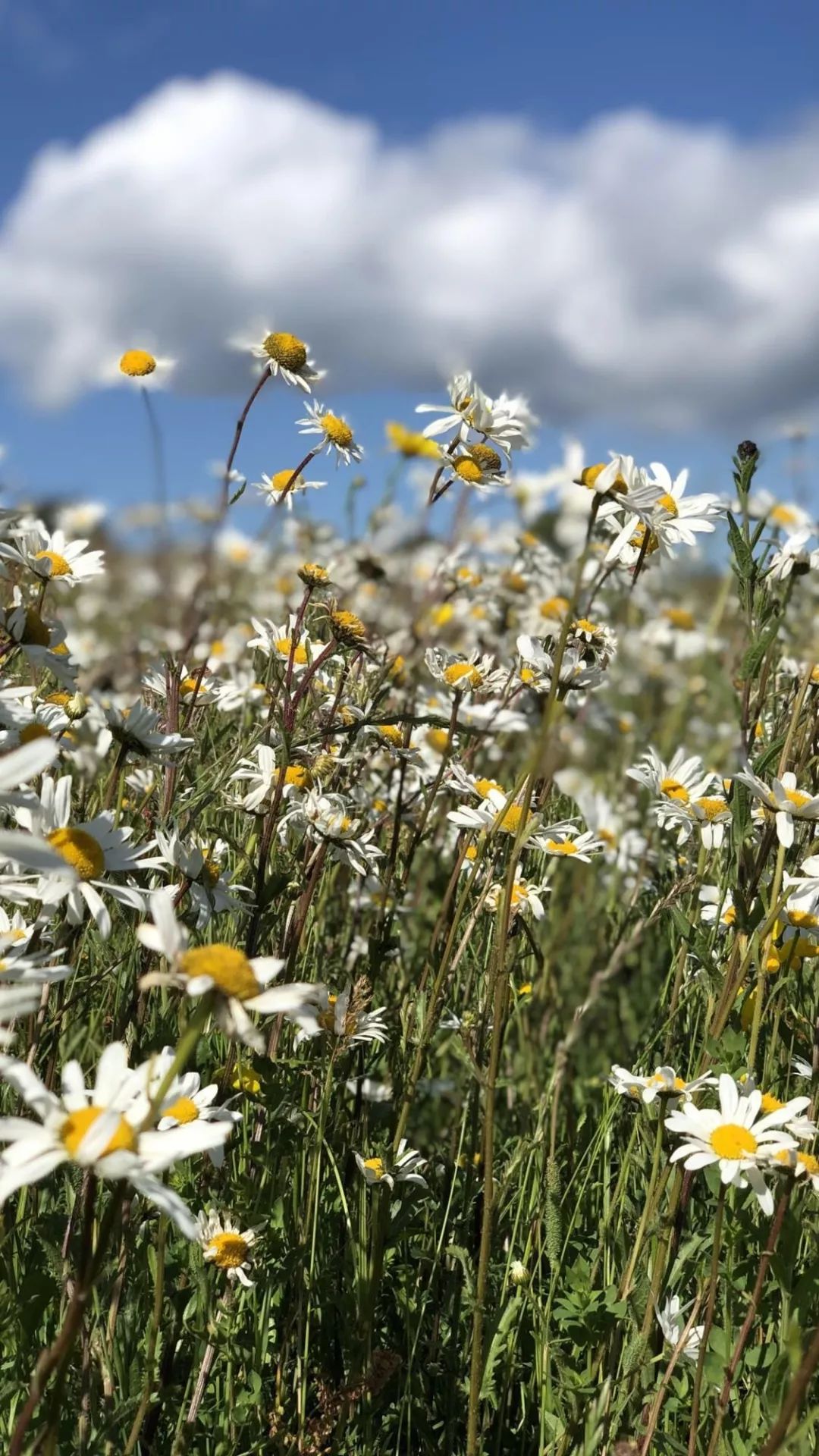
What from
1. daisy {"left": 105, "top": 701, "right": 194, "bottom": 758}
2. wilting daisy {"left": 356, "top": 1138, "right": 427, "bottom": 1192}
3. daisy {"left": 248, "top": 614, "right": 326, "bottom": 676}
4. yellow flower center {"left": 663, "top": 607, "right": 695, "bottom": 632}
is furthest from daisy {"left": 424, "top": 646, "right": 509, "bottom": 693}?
yellow flower center {"left": 663, "top": 607, "right": 695, "bottom": 632}

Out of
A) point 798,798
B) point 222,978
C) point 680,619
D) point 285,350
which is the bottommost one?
point 222,978

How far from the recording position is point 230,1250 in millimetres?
1728

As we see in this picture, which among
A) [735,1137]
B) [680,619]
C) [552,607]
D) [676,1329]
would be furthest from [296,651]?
[680,619]

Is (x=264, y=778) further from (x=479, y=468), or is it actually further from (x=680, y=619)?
(x=680, y=619)

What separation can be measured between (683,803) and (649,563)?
20.6 inches

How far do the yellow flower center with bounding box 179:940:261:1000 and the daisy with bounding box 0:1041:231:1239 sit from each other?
119 millimetres

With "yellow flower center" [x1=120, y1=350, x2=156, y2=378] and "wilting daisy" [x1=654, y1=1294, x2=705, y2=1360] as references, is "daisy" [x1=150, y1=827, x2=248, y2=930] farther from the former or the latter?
"yellow flower center" [x1=120, y1=350, x2=156, y2=378]

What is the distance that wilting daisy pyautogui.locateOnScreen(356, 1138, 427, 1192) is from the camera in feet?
6.48

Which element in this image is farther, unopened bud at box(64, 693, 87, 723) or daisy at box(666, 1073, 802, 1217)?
unopened bud at box(64, 693, 87, 723)

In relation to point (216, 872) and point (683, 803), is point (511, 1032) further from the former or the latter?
point (216, 872)

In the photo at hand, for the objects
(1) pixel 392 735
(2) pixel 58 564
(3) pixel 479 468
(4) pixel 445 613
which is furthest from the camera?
(4) pixel 445 613

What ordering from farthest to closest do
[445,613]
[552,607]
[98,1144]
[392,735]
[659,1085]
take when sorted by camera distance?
[552,607] → [445,613] → [392,735] → [659,1085] → [98,1144]

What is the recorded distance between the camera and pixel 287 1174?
209 centimetres

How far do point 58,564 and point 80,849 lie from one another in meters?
0.90
